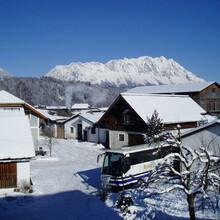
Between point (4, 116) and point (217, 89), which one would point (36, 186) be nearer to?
point (4, 116)

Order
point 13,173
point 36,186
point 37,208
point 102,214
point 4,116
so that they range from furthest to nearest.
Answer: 1. point 4,116
2. point 36,186
3. point 13,173
4. point 37,208
5. point 102,214

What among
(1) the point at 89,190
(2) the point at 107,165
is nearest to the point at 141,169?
(2) the point at 107,165

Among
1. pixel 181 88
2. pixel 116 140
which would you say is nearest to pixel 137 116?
pixel 116 140

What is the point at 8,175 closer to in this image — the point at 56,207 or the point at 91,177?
the point at 56,207

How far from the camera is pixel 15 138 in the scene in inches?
645

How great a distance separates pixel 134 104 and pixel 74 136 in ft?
48.0

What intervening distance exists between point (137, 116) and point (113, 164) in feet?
38.6

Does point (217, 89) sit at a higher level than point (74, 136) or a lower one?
higher

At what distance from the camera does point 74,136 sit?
126 feet

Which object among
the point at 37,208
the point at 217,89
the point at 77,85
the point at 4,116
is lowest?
the point at 37,208

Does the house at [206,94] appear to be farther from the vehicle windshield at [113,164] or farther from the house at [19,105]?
the vehicle windshield at [113,164]

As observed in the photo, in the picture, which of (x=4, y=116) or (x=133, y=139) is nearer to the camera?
(x=4, y=116)

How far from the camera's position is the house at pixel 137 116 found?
2658 cm

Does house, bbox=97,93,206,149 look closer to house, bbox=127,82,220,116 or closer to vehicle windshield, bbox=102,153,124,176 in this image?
vehicle windshield, bbox=102,153,124,176
